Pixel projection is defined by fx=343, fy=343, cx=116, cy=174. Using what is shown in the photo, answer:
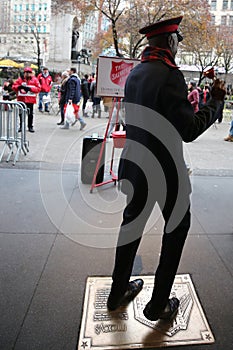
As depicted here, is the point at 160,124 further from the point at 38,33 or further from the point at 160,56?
the point at 38,33

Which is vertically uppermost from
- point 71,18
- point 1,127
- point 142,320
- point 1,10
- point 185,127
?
point 1,10

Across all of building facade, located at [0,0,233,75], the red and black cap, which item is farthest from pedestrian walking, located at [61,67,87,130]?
building facade, located at [0,0,233,75]

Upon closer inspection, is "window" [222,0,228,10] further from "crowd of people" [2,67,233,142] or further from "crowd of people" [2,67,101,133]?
"crowd of people" [2,67,101,133]

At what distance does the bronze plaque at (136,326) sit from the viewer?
2342 mm

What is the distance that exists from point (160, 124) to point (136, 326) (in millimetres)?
1460

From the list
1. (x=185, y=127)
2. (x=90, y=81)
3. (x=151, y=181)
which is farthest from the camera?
(x=90, y=81)

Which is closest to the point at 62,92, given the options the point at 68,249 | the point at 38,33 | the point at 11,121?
the point at 11,121

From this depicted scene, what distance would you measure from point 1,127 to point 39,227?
3643 mm

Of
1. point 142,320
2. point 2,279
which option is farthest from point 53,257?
point 142,320

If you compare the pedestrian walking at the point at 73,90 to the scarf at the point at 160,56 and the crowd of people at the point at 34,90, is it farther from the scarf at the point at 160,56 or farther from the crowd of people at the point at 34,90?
the scarf at the point at 160,56

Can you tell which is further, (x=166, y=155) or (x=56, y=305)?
(x=56, y=305)

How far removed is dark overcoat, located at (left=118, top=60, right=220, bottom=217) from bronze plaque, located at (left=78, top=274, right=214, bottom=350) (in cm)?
99

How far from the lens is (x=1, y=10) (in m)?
60.2

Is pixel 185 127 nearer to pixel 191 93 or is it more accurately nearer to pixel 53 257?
pixel 53 257
